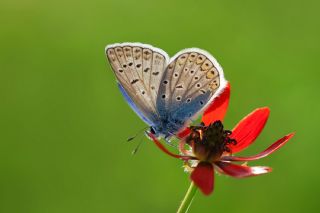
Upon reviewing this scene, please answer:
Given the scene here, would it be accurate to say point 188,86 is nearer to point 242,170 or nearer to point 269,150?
point 269,150

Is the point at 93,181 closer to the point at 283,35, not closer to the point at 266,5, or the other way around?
the point at 283,35

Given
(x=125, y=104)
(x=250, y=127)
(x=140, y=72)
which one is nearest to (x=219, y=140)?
(x=250, y=127)

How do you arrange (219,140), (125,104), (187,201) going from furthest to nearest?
(125,104)
(219,140)
(187,201)

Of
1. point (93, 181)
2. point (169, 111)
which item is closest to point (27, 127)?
point (93, 181)

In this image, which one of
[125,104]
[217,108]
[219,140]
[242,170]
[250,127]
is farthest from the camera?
[125,104]

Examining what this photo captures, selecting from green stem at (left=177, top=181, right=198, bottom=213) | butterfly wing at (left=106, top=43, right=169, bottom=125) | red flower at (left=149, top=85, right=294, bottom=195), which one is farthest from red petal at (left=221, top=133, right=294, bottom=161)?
green stem at (left=177, top=181, right=198, bottom=213)

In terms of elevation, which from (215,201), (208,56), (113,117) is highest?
(208,56)
